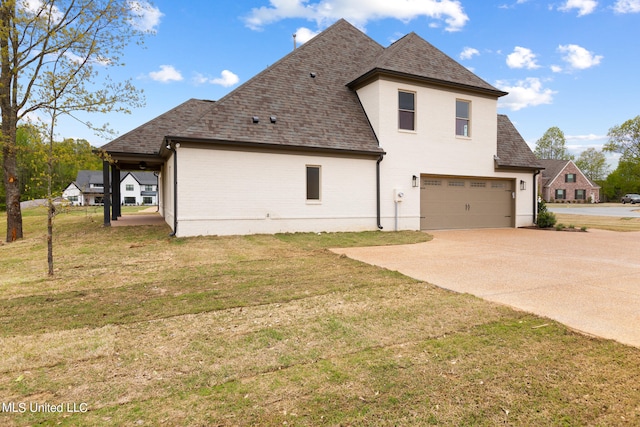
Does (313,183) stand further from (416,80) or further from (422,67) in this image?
(422,67)

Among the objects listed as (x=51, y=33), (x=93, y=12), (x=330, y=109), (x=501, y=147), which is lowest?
(x=501, y=147)

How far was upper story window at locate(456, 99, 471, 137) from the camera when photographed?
15.0 meters

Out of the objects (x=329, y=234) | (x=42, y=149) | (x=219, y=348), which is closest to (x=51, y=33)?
(x=42, y=149)

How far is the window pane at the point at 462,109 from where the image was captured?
591 inches

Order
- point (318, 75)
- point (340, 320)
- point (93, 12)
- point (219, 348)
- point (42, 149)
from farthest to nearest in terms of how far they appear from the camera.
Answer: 1. point (318, 75)
2. point (93, 12)
3. point (42, 149)
4. point (340, 320)
5. point (219, 348)

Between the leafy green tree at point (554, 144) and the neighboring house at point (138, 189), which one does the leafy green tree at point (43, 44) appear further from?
the leafy green tree at point (554, 144)

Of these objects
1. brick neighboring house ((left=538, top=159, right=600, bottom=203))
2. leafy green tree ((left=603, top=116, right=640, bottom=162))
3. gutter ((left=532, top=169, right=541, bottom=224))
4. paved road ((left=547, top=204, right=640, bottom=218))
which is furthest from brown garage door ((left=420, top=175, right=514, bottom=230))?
leafy green tree ((left=603, top=116, right=640, bottom=162))

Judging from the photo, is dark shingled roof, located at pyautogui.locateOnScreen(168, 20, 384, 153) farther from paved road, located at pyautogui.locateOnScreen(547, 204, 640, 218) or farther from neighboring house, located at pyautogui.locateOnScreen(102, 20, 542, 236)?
paved road, located at pyautogui.locateOnScreen(547, 204, 640, 218)

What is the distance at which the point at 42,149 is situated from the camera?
6.48 m

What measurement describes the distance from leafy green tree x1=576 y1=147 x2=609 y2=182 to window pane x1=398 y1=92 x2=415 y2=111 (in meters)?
73.1

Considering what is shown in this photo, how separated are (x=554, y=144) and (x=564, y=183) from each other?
1352 centimetres

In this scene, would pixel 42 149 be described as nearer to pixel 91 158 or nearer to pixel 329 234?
pixel 91 158

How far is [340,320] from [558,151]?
253 feet

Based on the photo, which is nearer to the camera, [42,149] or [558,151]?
[42,149]
